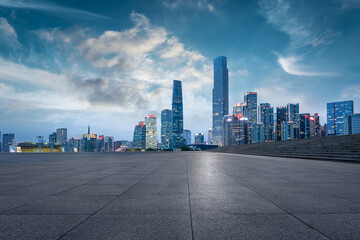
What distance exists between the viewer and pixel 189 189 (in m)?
6.98

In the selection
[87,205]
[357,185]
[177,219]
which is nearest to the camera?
[177,219]

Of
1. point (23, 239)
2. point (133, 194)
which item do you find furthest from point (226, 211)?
point (23, 239)

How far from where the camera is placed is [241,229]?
146 inches

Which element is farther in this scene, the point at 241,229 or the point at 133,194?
the point at 133,194

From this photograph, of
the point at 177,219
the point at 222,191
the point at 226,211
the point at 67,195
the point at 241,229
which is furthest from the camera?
the point at 222,191

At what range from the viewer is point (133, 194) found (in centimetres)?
629

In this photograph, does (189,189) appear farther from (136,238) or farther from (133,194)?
(136,238)

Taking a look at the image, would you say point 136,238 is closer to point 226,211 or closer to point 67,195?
point 226,211

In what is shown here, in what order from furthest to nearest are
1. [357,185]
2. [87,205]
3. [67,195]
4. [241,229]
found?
[357,185] < [67,195] < [87,205] < [241,229]

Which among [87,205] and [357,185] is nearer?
[87,205]

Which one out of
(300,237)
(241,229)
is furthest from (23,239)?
(300,237)

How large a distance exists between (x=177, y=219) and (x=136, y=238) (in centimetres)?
110

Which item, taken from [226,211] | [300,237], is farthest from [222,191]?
[300,237]

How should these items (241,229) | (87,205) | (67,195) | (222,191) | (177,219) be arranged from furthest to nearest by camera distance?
(222,191)
(67,195)
(87,205)
(177,219)
(241,229)
